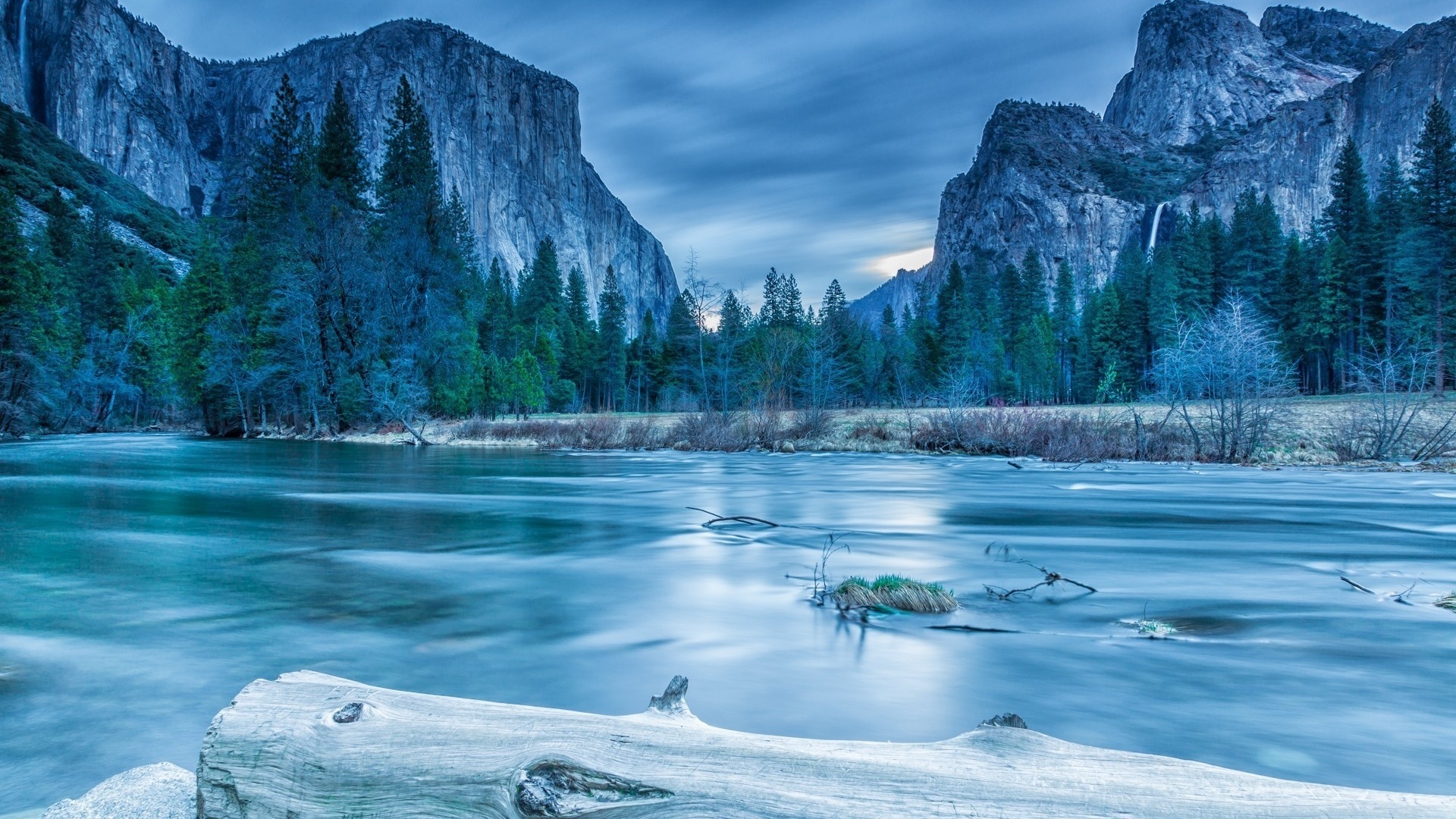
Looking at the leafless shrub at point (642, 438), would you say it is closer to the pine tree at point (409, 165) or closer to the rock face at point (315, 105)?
the pine tree at point (409, 165)

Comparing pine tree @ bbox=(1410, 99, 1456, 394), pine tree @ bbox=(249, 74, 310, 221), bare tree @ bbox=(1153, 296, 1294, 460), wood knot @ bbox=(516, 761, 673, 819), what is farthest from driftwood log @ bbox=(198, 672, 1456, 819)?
pine tree @ bbox=(1410, 99, 1456, 394)

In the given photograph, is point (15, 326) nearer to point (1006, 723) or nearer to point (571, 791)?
point (571, 791)

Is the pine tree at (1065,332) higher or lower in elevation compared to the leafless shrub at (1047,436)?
higher

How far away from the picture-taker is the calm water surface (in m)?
4.06

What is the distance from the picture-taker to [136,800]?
2.57m

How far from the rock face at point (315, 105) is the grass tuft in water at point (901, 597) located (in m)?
147

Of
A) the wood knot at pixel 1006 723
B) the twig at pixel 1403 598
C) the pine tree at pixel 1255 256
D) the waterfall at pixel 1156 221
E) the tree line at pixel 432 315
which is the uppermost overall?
the waterfall at pixel 1156 221

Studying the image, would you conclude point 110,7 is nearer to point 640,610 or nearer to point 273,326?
point 273,326

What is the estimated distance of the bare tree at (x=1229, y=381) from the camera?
2073 centimetres

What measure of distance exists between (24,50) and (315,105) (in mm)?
47832

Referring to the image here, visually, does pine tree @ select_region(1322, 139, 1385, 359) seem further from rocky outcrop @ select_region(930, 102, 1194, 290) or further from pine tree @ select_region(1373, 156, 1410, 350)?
rocky outcrop @ select_region(930, 102, 1194, 290)

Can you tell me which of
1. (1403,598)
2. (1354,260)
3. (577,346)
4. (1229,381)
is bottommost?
(1403,598)

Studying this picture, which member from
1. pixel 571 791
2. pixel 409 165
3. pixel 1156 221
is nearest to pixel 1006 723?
pixel 571 791

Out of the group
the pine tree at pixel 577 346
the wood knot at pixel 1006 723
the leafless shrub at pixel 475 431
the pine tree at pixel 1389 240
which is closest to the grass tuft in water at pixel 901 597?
the wood knot at pixel 1006 723
